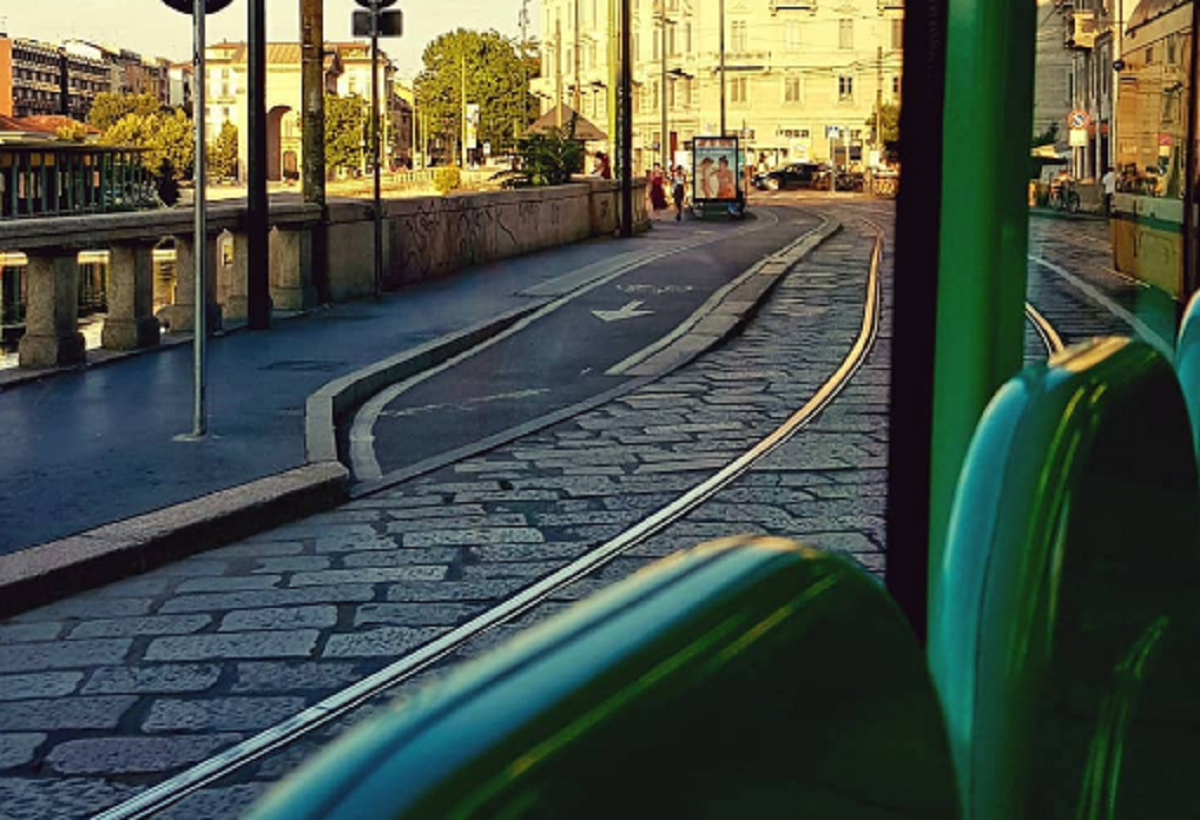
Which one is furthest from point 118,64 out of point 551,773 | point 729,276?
point 551,773

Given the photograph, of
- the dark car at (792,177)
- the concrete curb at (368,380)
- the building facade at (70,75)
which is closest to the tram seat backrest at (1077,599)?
the concrete curb at (368,380)

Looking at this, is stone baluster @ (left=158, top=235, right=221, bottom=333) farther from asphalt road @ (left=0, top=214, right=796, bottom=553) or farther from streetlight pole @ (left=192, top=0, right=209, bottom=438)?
streetlight pole @ (left=192, top=0, right=209, bottom=438)

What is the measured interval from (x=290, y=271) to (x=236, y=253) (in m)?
1.10

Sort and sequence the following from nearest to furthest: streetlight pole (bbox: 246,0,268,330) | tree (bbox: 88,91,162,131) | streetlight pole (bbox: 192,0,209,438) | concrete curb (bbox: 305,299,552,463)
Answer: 1. streetlight pole (bbox: 192,0,209,438)
2. concrete curb (bbox: 305,299,552,463)
3. streetlight pole (bbox: 246,0,268,330)
4. tree (bbox: 88,91,162,131)

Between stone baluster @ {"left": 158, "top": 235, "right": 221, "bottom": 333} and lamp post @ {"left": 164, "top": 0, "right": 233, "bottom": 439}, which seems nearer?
lamp post @ {"left": 164, "top": 0, "right": 233, "bottom": 439}

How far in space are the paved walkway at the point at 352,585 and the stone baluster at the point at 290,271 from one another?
6.16 m

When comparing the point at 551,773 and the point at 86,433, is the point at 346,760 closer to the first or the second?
the point at 551,773

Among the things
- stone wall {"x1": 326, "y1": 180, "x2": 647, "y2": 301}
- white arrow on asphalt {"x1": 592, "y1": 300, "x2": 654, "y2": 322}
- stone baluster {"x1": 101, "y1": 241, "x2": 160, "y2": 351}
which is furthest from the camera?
stone wall {"x1": 326, "y1": 180, "x2": 647, "y2": 301}

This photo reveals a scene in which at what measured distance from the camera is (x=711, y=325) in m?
14.2

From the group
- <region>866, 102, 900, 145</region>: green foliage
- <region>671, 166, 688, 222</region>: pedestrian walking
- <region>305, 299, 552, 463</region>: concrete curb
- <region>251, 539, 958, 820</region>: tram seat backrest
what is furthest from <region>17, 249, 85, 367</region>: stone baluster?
<region>671, 166, 688, 222</region>: pedestrian walking

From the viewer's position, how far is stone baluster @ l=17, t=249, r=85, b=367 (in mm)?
11430

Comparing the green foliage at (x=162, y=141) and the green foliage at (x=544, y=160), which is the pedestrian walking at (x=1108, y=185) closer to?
the green foliage at (x=544, y=160)

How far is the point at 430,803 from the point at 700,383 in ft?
34.5

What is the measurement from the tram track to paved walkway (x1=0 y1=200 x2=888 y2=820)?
0.16 ft
